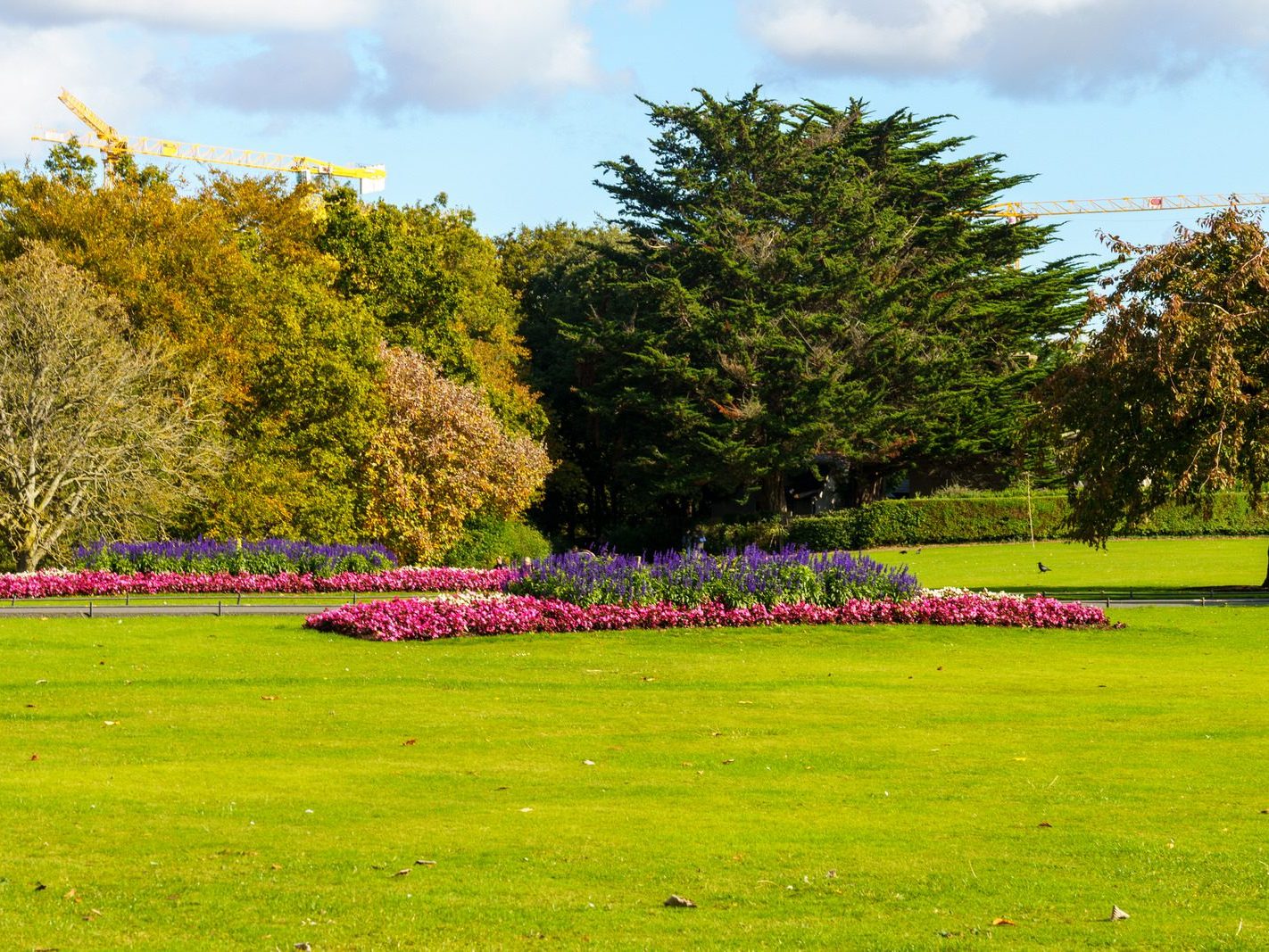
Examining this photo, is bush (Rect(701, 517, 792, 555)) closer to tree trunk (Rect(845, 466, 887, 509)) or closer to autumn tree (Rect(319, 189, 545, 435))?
tree trunk (Rect(845, 466, 887, 509))

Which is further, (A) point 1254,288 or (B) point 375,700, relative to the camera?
(A) point 1254,288

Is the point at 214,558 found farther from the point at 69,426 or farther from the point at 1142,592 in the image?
the point at 1142,592

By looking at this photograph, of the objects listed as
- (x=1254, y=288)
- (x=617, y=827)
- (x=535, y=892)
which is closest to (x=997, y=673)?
(x=617, y=827)

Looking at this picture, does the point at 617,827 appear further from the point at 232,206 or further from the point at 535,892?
the point at 232,206

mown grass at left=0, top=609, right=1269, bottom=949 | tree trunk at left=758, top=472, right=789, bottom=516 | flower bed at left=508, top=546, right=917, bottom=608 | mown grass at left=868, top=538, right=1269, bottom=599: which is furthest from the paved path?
tree trunk at left=758, top=472, right=789, bottom=516

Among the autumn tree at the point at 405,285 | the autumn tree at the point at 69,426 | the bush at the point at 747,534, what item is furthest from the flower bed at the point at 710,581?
the autumn tree at the point at 405,285

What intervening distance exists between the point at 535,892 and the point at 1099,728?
856 centimetres

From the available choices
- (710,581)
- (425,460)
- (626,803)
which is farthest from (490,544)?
(626,803)

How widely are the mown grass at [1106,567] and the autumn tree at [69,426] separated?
22544 millimetres

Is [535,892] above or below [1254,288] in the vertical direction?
below

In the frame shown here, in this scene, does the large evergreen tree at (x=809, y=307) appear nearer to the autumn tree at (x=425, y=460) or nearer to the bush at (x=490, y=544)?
the bush at (x=490, y=544)

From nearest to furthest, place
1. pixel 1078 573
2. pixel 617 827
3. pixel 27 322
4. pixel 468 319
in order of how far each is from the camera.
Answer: pixel 617 827, pixel 27 322, pixel 1078 573, pixel 468 319

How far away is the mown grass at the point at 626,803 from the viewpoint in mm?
7789

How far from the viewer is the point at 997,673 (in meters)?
19.8
